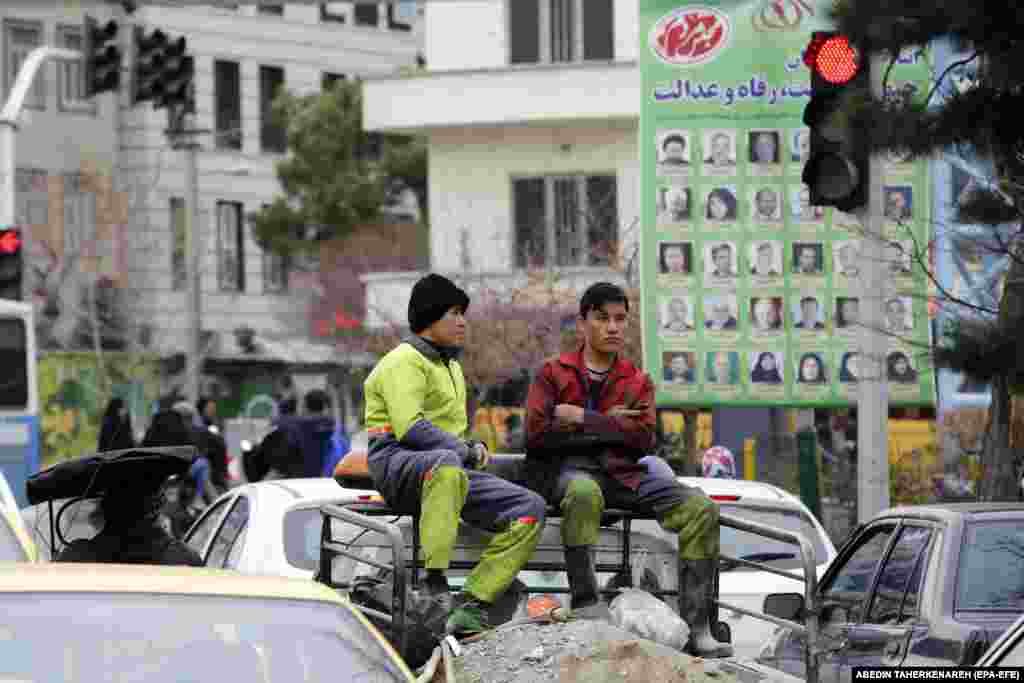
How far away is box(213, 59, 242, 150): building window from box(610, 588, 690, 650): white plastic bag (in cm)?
4835

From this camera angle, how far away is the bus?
2578cm

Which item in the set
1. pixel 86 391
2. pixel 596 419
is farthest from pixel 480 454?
pixel 86 391

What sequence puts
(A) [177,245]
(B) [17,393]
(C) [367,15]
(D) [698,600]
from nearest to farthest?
1. (D) [698,600]
2. (B) [17,393]
3. (A) [177,245]
4. (C) [367,15]

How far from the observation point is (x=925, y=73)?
1562 centimetres

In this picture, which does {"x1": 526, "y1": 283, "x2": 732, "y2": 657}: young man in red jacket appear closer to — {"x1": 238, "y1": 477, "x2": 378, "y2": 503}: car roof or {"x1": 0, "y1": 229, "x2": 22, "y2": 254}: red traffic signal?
{"x1": 238, "y1": 477, "x2": 378, "y2": 503}: car roof

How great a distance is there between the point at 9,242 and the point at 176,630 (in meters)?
21.5

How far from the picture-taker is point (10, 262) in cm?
2709

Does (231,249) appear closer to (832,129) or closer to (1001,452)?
(1001,452)

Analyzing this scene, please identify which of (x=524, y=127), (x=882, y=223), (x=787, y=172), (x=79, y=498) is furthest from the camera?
(x=524, y=127)

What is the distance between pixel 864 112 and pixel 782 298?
7.83m

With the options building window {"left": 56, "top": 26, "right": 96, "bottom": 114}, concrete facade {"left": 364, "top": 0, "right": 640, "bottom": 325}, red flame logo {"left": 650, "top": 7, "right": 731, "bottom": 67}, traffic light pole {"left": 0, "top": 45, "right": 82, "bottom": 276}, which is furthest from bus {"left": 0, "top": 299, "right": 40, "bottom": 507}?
building window {"left": 56, "top": 26, "right": 96, "bottom": 114}

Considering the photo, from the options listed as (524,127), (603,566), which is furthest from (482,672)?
(524,127)

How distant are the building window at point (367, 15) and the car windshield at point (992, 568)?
51.5m

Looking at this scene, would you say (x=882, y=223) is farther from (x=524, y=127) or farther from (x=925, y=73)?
(x=524, y=127)
